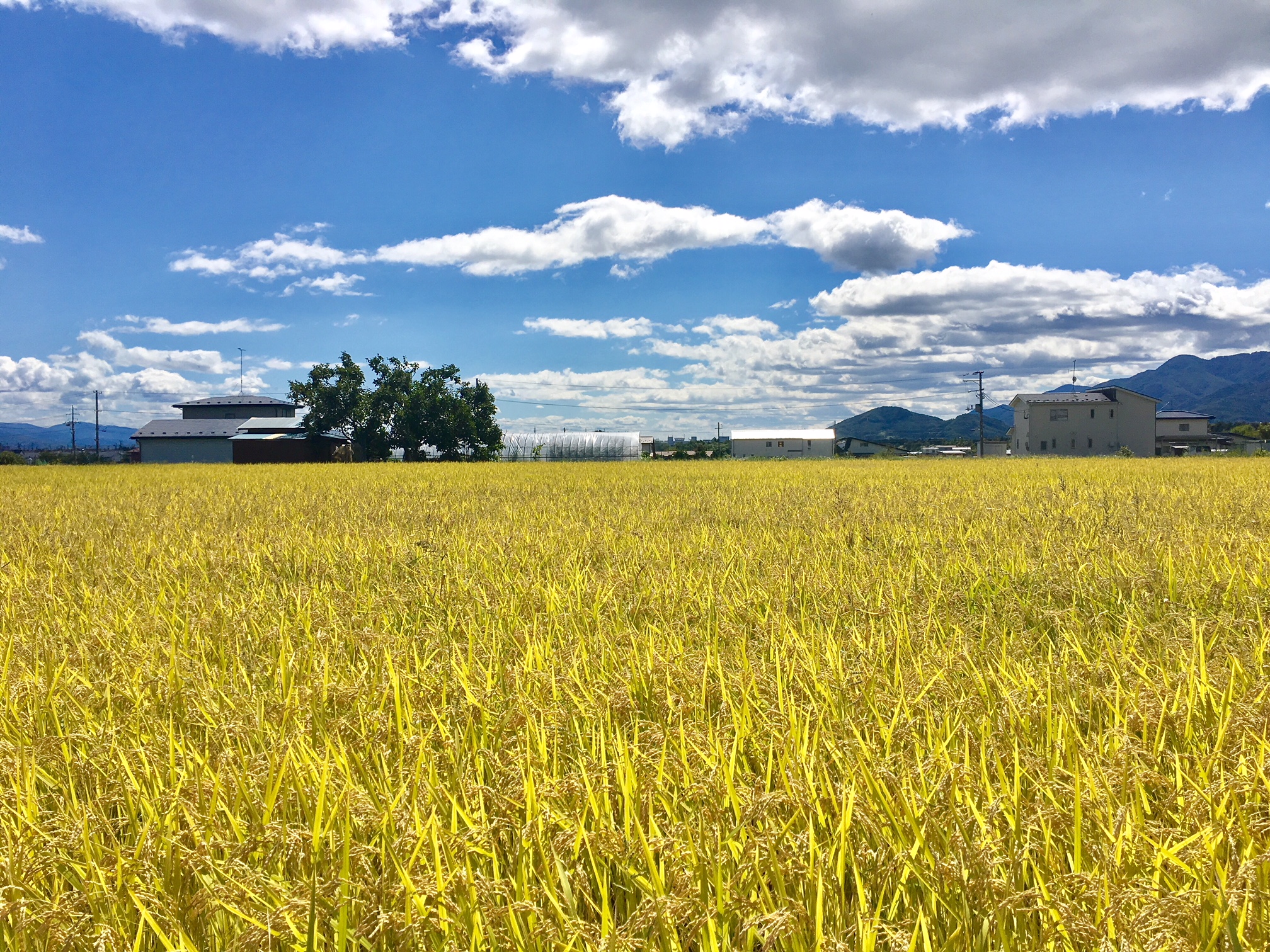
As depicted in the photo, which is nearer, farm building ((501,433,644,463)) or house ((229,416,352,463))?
house ((229,416,352,463))

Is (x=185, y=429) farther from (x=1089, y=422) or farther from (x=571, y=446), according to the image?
(x=1089, y=422)

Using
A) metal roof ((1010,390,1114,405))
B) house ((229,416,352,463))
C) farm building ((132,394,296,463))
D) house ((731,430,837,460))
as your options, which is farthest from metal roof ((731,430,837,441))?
farm building ((132,394,296,463))

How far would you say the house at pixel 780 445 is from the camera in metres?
104

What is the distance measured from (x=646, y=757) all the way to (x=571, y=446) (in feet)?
298

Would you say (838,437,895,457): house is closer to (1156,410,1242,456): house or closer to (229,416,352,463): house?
(1156,410,1242,456): house

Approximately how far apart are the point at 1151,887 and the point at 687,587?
312 cm

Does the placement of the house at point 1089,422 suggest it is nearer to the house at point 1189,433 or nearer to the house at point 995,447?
the house at point 995,447

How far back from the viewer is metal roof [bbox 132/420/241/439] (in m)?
82.2

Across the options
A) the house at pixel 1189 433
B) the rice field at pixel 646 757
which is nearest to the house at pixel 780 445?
the house at pixel 1189 433

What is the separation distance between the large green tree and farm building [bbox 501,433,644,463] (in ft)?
63.0

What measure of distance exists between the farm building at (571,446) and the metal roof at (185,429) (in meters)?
32.6

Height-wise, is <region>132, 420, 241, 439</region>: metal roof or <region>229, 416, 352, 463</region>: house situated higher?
<region>132, 420, 241, 439</region>: metal roof

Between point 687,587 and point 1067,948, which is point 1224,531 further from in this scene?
point 1067,948

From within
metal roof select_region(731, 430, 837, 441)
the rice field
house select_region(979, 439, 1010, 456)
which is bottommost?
Answer: the rice field
